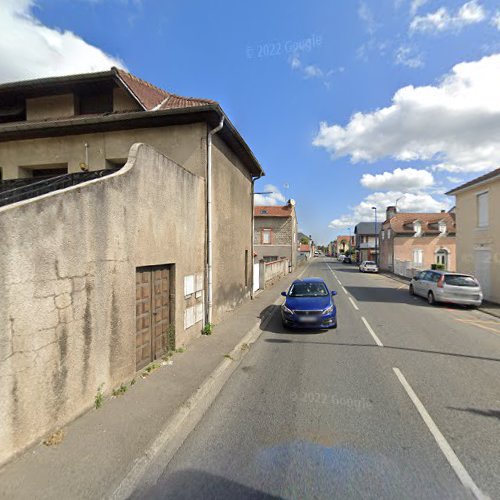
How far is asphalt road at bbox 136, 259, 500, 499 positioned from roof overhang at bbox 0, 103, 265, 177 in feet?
18.7

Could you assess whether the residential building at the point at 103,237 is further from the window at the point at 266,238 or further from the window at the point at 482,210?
the window at the point at 266,238

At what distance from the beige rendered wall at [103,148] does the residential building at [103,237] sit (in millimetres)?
28

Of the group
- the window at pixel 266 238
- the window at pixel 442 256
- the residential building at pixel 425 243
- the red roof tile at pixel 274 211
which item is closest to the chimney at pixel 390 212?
the residential building at pixel 425 243

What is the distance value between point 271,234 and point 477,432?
31.5 meters

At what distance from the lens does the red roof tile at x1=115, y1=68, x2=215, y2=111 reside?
8.86 meters

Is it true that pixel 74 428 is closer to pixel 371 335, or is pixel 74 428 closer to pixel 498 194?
pixel 371 335

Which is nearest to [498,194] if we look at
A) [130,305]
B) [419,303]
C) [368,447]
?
[419,303]

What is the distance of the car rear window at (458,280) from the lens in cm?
1197

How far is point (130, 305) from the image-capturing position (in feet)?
14.7

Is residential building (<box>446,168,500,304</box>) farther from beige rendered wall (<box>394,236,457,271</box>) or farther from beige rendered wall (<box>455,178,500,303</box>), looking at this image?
beige rendered wall (<box>394,236,457,271</box>)

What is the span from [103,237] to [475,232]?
55.7 ft

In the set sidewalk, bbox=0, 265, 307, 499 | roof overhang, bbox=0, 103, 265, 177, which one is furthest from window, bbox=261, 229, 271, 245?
sidewalk, bbox=0, 265, 307, 499

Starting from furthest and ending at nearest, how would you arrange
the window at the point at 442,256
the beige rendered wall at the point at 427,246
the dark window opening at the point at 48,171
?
the beige rendered wall at the point at 427,246 < the window at the point at 442,256 < the dark window opening at the point at 48,171

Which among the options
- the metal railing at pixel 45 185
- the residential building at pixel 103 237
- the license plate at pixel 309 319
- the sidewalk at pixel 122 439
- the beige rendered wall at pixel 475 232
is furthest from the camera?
the beige rendered wall at pixel 475 232
